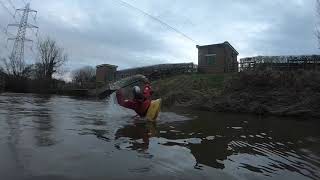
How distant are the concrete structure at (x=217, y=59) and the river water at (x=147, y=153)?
132 ft

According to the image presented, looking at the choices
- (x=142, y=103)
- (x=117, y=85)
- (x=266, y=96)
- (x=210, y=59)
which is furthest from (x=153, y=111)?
(x=210, y=59)

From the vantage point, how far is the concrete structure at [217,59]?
56.8m

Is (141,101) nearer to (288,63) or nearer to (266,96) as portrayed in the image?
(266,96)

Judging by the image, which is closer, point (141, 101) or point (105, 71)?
point (141, 101)

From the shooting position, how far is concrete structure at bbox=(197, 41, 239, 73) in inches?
2235

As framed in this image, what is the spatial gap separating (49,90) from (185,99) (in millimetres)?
35937

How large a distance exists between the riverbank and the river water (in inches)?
456

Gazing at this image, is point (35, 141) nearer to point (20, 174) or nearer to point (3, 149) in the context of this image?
point (3, 149)

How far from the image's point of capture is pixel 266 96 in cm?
3155

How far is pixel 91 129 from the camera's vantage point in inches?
597

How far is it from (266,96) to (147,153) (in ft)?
72.1

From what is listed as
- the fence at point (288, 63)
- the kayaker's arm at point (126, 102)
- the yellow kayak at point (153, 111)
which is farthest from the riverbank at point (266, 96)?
the kayaker's arm at point (126, 102)

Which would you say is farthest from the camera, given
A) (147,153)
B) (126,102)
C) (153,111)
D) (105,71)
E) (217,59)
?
(105,71)

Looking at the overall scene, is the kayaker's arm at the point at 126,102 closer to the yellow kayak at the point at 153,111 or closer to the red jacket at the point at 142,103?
the red jacket at the point at 142,103
